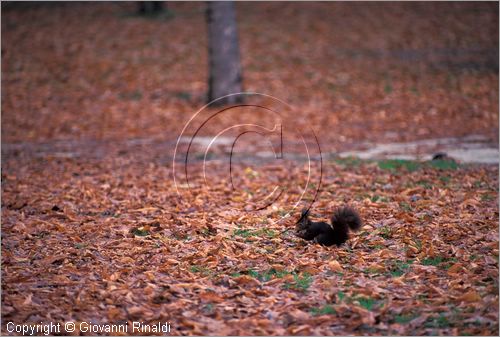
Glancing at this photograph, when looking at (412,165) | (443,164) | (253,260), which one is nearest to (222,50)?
(412,165)

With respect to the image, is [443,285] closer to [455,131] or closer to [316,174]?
[316,174]

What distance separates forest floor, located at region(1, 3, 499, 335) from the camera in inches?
169

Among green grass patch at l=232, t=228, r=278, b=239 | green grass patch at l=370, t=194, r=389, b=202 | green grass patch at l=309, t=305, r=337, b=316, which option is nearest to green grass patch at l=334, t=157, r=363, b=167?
green grass patch at l=370, t=194, r=389, b=202

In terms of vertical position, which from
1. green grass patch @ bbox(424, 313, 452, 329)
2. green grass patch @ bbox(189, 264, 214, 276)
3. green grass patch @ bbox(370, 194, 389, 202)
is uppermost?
green grass patch @ bbox(370, 194, 389, 202)

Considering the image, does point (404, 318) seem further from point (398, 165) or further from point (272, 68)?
point (272, 68)

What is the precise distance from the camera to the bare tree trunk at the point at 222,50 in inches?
512

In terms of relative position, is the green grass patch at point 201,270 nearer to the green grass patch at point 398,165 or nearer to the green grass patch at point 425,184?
the green grass patch at point 425,184

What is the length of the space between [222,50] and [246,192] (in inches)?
252

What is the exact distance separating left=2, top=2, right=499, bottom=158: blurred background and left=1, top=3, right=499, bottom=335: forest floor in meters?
0.07

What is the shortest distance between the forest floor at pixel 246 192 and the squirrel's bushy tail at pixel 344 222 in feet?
0.45

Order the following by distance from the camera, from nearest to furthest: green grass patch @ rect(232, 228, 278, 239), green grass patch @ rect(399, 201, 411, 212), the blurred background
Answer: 1. green grass patch @ rect(232, 228, 278, 239)
2. green grass patch @ rect(399, 201, 411, 212)
3. the blurred background

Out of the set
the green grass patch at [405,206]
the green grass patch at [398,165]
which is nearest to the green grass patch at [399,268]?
the green grass patch at [405,206]

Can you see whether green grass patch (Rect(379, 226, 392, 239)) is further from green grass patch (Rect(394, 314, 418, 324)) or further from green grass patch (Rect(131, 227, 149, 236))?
green grass patch (Rect(131, 227, 149, 236))

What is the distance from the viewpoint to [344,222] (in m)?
5.35
